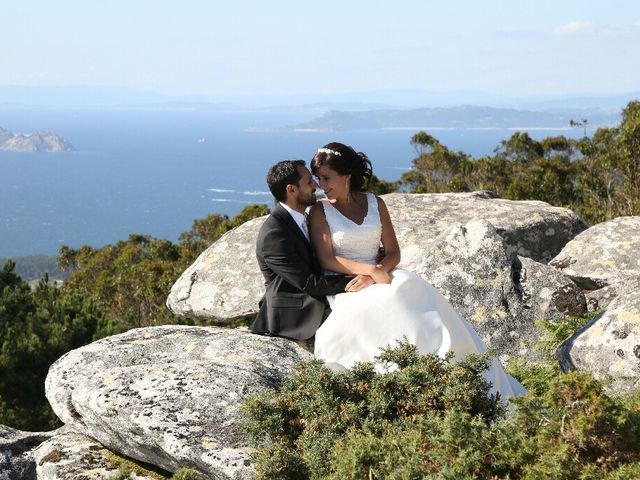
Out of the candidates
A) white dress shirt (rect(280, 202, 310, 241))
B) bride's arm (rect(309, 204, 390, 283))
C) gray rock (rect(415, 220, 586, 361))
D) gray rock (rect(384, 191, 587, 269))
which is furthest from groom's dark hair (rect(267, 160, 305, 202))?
gray rock (rect(384, 191, 587, 269))

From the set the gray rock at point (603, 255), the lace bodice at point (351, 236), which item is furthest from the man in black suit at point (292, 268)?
the gray rock at point (603, 255)

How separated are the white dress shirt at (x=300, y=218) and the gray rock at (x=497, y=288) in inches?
64.6

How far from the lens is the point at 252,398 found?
596cm

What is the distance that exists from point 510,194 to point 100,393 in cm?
2653

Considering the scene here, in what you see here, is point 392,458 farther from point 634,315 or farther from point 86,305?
point 86,305

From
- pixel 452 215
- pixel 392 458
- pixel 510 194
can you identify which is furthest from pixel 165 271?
pixel 392 458

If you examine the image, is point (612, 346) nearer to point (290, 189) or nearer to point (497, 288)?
point (497, 288)

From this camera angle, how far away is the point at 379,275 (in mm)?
7984

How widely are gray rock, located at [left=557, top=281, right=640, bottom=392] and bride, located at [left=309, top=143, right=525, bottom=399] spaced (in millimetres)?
626

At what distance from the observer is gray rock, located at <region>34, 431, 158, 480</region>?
6.55m

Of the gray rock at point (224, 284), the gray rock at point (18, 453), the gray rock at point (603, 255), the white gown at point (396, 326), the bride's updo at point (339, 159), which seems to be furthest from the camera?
the gray rock at point (224, 284)

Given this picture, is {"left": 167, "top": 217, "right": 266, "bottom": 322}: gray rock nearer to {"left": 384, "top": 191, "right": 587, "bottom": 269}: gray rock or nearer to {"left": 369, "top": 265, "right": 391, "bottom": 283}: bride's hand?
{"left": 384, "top": 191, "right": 587, "bottom": 269}: gray rock

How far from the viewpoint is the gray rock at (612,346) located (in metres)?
7.17

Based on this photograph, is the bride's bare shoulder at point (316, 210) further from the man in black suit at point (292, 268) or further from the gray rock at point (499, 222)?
the gray rock at point (499, 222)
